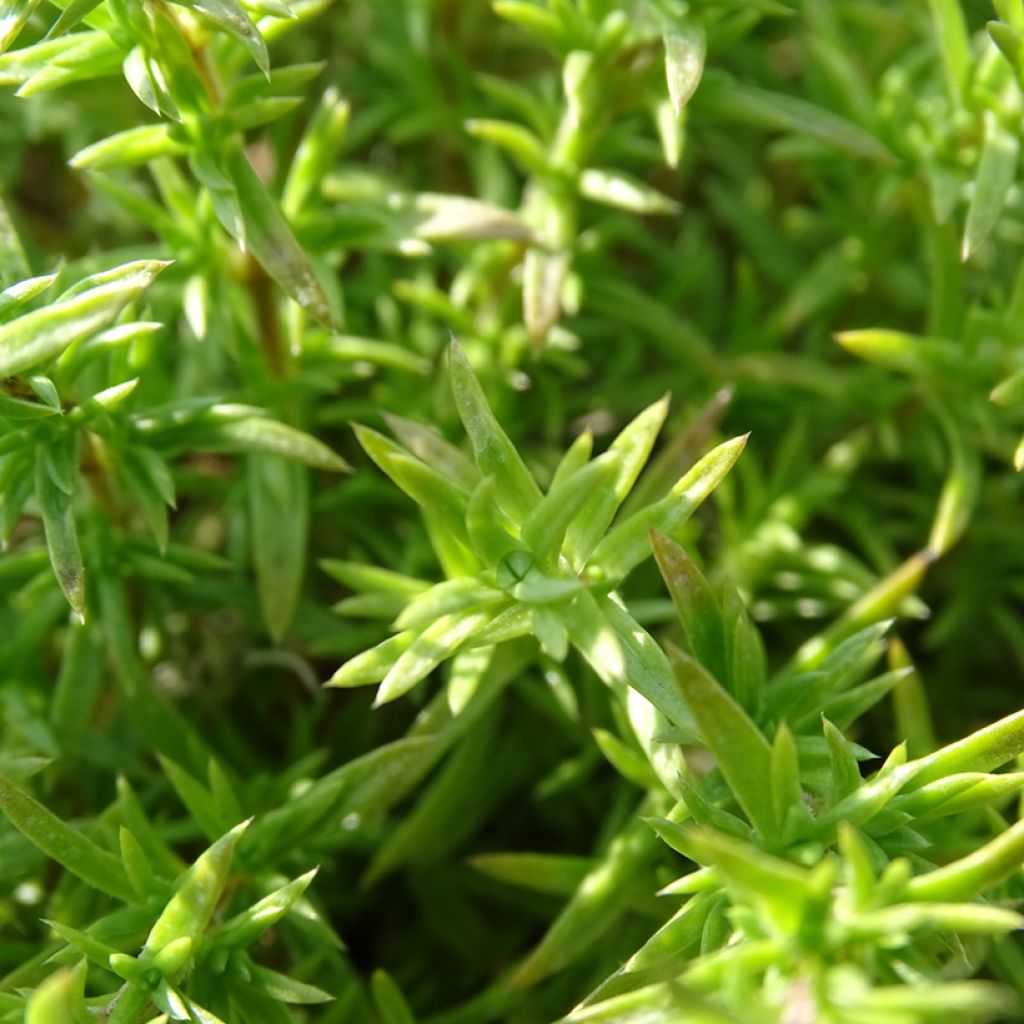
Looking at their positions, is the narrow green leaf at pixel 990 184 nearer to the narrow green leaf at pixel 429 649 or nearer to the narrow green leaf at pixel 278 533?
the narrow green leaf at pixel 429 649

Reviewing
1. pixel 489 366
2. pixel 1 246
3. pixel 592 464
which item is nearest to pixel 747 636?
pixel 592 464

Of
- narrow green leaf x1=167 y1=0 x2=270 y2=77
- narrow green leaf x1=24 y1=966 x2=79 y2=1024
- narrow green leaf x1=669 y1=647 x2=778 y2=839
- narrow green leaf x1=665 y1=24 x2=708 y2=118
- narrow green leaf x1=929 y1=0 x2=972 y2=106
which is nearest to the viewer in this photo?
narrow green leaf x1=24 y1=966 x2=79 y2=1024

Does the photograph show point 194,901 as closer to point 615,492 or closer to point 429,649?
point 429,649

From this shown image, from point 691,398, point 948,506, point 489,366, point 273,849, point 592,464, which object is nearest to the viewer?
point 592,464

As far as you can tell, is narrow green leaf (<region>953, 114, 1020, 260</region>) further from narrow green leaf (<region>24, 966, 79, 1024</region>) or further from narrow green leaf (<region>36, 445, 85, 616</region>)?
narrow green leaf (<region>24, 966, 79, 1024</region>)

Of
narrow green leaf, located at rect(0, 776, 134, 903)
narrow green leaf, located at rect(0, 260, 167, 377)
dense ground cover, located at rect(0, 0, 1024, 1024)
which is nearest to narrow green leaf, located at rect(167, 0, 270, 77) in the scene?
dense ground cover, located at rect(0, 0, 1024, 1024)

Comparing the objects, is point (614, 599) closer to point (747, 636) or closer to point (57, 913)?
point (747, 636)

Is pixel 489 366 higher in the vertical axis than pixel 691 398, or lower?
higher

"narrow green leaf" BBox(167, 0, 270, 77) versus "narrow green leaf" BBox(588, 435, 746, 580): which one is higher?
"narrow green leaf" BBox(167, 0, 270, 77)

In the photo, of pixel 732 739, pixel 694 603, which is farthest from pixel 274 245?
pixel 732 739
